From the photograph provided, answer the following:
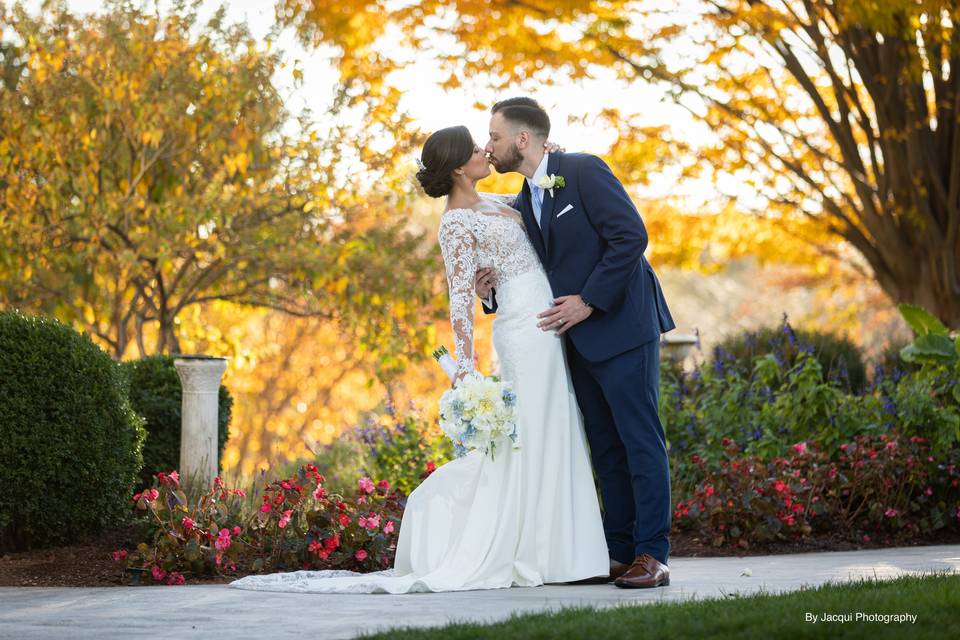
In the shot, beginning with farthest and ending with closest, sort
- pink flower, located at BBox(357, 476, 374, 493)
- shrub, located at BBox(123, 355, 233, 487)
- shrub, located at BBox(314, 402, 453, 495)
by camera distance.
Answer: shrub, located at BBox(314, 402, 453, 495) < shrub, located at BBox(123, 355, 233, 487) < pink flower, located at BBox(357, 476, 374, 493)

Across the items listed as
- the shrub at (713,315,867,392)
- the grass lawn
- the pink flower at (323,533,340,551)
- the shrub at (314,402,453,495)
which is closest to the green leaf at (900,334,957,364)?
the shrub at (713,315,867,392)

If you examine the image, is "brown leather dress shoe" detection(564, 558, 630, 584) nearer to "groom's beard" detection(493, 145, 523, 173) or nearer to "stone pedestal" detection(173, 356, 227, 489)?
"groom's beard" detection(493, 145, 523, 173)

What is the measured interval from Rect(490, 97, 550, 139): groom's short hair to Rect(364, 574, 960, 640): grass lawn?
2.17m

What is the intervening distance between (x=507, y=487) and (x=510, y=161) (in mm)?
1413

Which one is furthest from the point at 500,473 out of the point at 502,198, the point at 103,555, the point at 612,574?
the point at 103,555

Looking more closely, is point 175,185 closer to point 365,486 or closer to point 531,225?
point 365,486

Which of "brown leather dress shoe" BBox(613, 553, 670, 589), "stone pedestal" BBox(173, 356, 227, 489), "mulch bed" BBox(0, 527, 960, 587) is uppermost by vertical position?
"stone pedestal" BBox(173, 356, 227, 489)

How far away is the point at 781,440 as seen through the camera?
7254mm

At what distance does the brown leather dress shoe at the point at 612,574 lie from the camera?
4.80 metres

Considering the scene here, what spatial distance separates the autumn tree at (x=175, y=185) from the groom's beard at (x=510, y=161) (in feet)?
15.9

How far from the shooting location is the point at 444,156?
5.03m

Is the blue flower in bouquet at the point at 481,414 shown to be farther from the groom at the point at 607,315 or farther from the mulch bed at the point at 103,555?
the mulch bed at the point at 103,555

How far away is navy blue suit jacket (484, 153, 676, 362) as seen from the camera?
4664mm

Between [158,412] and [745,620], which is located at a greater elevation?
[158,412]
